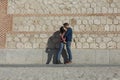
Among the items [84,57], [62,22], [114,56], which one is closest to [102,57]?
[114,56]

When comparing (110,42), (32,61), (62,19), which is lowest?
(32,61)

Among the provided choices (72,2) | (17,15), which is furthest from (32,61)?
(72,2)

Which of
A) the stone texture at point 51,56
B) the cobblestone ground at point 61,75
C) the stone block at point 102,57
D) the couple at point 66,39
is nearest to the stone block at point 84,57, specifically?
the stone texture at point 51,56

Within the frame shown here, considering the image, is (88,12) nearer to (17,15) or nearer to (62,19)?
(62,19)

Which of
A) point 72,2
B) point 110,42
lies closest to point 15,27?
point 72,2

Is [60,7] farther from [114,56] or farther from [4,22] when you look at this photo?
[114,56]

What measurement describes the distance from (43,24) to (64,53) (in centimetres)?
159

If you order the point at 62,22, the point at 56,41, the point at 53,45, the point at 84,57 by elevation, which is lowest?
the point at 84,57

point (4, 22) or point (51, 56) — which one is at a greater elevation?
point (4, 22)

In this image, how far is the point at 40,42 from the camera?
13539 millimetres

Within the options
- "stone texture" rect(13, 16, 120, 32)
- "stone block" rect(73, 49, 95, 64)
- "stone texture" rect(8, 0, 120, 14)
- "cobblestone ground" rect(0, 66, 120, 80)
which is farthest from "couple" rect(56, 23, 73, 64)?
"cobblestone ground" rect(0, 66, 120, 80)

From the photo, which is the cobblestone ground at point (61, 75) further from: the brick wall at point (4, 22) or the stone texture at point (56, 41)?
the brick wall at point (4, 22)

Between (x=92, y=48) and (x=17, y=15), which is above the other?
(x=17, y=15)

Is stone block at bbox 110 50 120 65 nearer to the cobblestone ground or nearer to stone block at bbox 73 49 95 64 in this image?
stone block at bbox 73 49 95 64
